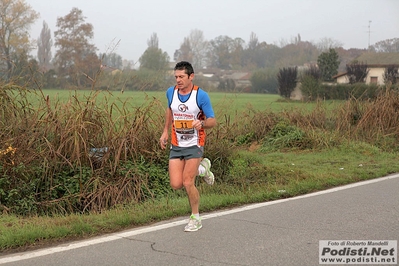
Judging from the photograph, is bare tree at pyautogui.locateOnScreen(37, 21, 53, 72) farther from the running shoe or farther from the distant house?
the distant house

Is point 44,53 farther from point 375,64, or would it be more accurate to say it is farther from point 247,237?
point 375,64

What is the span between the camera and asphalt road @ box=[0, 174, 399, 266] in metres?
5.31

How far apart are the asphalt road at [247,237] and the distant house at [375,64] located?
53522mm

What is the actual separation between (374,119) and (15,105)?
1101cm

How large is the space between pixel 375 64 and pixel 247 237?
63785mm

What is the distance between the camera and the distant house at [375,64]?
6135cm

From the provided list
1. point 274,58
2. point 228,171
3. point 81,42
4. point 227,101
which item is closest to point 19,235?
point 228,171

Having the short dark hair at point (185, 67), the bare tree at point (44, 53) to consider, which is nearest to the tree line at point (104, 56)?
the bare tree at point (44, 53)

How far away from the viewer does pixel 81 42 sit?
16875 millimetres

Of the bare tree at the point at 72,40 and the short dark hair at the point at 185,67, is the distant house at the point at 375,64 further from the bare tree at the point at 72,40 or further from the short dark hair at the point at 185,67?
the short dark hair at the point at 185,67

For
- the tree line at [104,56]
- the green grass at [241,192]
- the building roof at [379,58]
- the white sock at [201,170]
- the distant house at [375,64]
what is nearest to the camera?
the green grass at [241,192]

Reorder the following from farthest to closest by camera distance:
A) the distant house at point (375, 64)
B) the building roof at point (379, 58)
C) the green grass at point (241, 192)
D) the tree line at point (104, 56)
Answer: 1. the building roof at point (379, 58)
2. the distant house at point (375, 64)
3. the tree line at point (104, 56)
4. the green grass at point (241, 192)

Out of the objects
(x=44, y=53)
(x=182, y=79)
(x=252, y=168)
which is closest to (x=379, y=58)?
(x=44, y=53)

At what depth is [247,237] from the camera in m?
6.11
